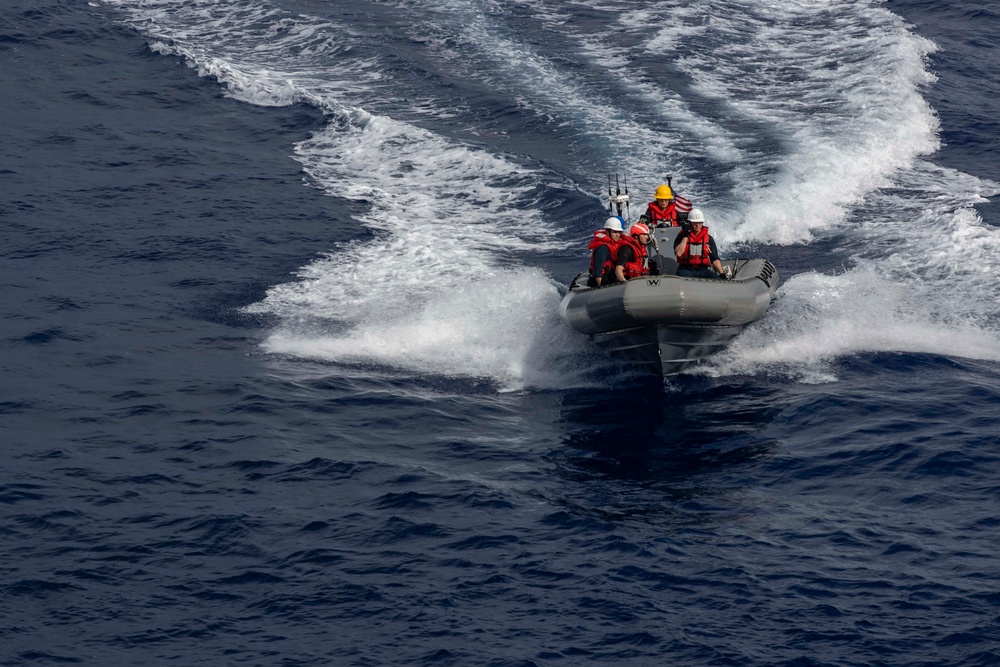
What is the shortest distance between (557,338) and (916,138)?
10.8m

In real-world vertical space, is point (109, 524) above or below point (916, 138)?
below

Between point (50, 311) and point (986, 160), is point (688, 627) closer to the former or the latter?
point (50, 311)

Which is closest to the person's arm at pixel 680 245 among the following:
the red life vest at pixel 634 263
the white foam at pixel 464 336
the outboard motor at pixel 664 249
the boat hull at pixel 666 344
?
the outboard motor at pixel 664 249

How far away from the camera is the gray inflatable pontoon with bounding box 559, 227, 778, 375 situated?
17.4m

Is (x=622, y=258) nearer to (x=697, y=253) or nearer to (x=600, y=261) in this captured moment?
(x=600, y=261)

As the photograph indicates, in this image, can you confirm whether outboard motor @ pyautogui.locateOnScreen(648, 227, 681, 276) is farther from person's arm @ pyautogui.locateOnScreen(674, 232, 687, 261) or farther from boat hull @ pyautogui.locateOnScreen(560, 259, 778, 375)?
boat hull @ pyautogui.locateOnScreen(560, 259, 778, 375)

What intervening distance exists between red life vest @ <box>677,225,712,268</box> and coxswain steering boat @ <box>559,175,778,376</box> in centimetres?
38

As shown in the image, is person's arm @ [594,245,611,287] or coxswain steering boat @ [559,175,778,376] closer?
coxswain steering boat @ [559,175,778,376]

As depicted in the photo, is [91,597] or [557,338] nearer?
[91,597]

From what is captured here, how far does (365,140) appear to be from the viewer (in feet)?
89.8

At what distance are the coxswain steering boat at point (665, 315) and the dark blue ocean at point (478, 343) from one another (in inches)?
20.4

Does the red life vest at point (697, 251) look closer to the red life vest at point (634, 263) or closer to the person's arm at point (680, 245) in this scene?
the person's arm at point (680, 245)

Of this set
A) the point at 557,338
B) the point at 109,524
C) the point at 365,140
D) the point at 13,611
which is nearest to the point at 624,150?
the point at 365,140

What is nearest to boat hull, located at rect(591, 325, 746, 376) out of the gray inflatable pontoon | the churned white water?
the gray inflatable pontoon
